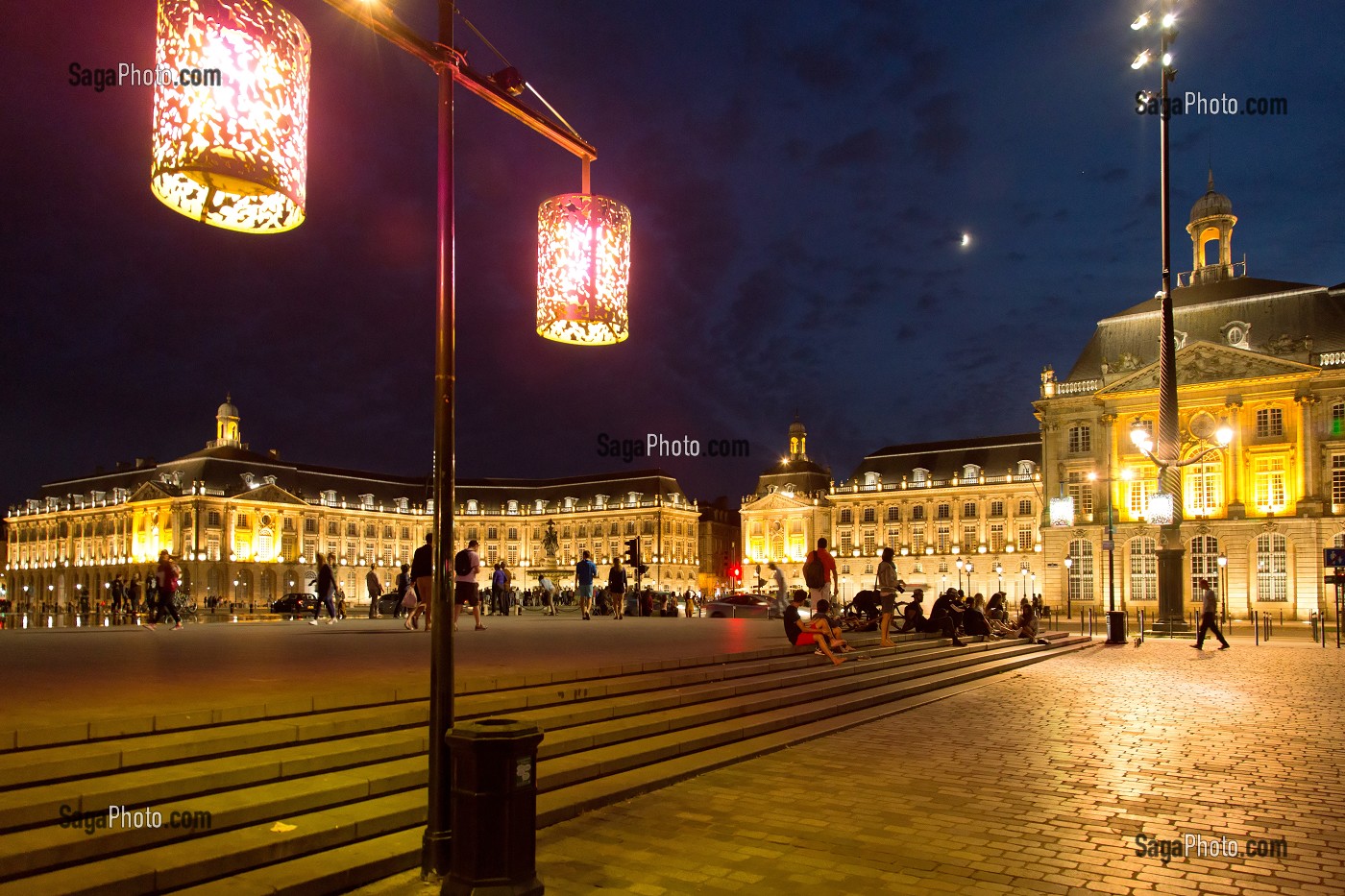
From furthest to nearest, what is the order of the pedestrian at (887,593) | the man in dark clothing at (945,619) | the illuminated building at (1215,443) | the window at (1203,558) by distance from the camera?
the window at (1203,558)
the illuminated building at (1215,443)
the man in dark clothing at (945,619)
the pedestrian at (887,593)

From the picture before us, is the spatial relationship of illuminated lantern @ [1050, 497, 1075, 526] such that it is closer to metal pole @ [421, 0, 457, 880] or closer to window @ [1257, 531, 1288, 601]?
window @ [1257, 531, 1288, 601]

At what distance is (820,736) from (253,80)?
9119 millimetres

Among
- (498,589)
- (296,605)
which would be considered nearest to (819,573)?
(498,589)

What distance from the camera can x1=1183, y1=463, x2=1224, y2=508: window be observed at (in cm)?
5403

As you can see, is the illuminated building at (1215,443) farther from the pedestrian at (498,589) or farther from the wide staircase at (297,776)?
the wide staircase at (297,776)

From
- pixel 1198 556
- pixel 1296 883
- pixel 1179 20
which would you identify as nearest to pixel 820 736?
pixel 1296 883

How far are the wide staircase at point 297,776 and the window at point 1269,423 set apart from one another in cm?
5288

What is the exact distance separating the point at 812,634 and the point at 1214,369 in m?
49.4

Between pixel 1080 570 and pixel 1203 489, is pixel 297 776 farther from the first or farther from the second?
pixel 1080 570

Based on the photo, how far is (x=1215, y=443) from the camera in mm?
53031

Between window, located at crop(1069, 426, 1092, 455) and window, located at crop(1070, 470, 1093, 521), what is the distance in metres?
1.40

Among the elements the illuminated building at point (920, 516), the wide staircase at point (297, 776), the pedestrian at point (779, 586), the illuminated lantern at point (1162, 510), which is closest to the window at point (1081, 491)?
the illuminated building at point (920, 516)

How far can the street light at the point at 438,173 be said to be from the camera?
468 cm

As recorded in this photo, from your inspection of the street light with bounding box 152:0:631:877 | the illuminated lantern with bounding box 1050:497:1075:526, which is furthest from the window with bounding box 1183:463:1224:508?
the street light with bounding box 152:0:631:877
